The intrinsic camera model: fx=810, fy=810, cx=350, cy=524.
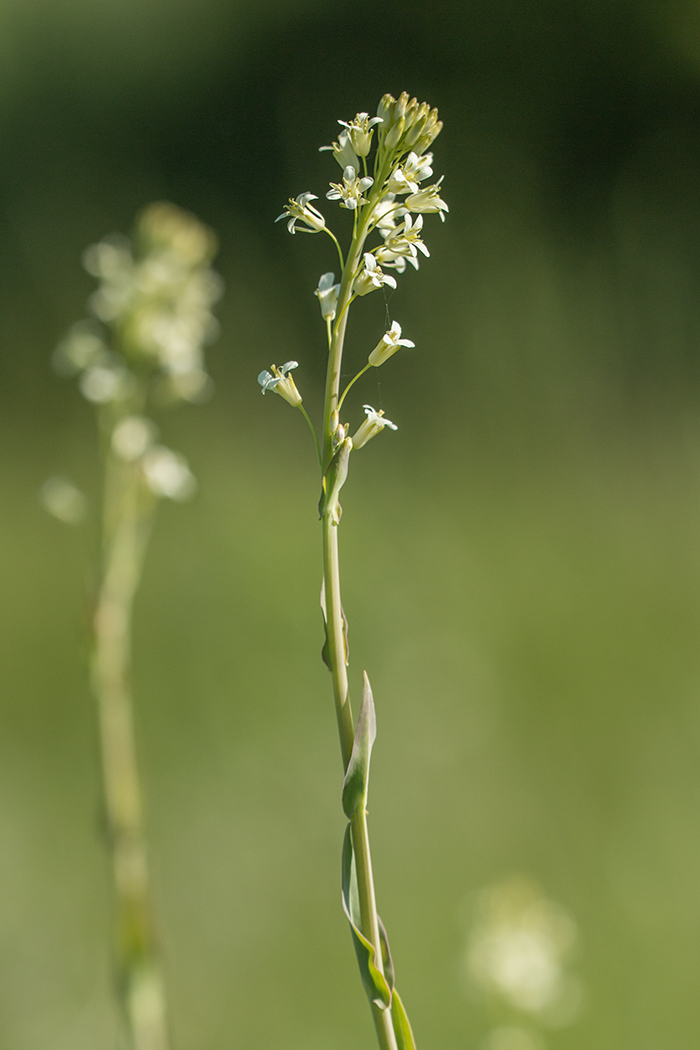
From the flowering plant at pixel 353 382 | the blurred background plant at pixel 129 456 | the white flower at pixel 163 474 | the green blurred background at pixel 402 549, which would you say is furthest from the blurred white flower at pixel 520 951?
the flowering plant at pixel 353 382

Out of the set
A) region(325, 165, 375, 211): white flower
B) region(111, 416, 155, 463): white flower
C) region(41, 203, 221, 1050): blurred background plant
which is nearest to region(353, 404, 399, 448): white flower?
region(325, 165, 375, 211): white flower

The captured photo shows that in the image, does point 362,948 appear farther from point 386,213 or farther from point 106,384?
point 106,384

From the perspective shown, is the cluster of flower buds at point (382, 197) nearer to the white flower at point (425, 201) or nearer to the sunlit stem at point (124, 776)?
the white flower at point (425, 201)

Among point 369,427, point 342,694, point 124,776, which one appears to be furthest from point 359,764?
point 124,776

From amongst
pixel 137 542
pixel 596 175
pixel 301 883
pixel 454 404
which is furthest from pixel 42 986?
pixel 596 175

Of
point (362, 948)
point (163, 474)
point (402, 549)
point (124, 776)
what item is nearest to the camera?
point (362, 948)
